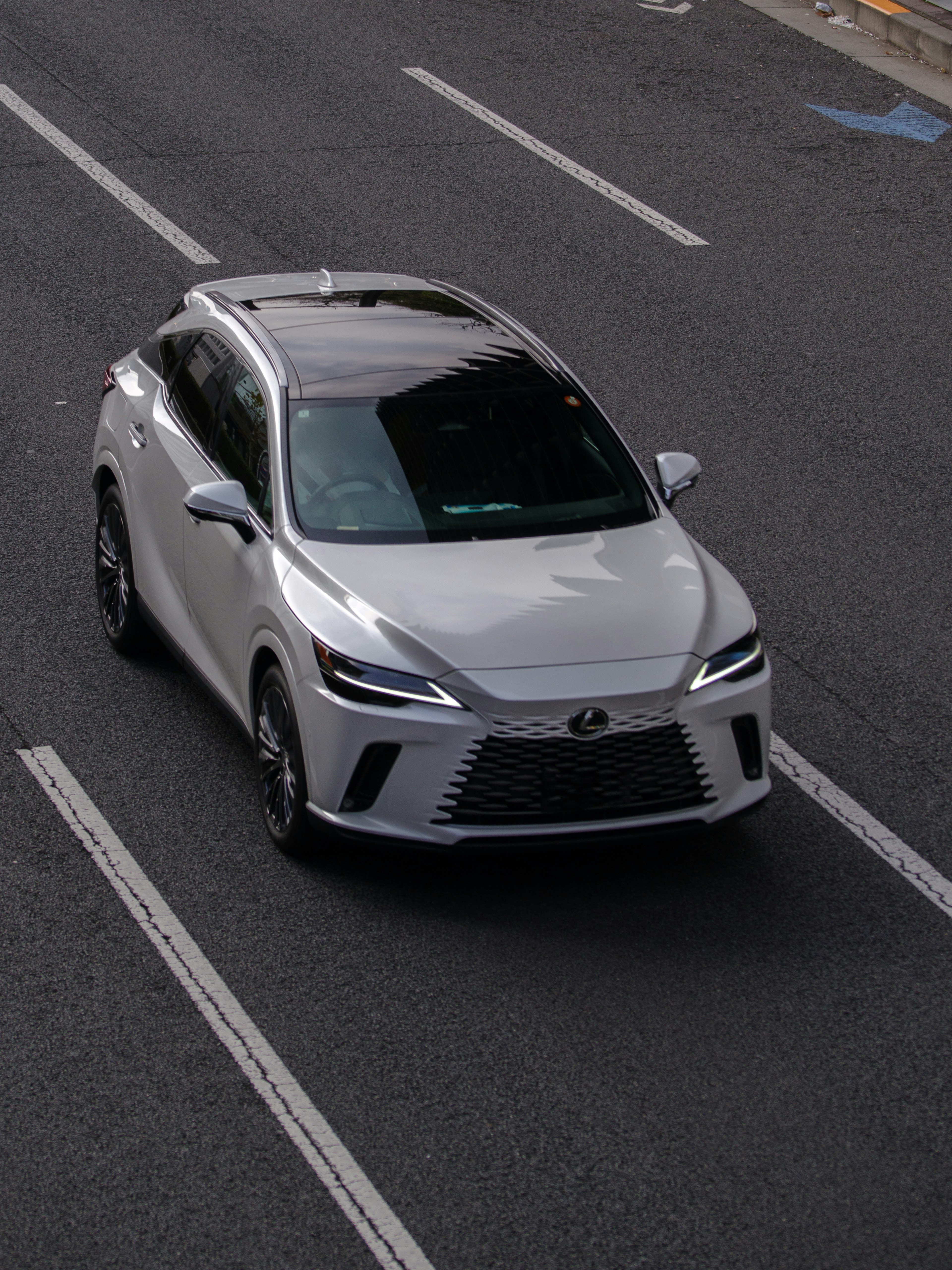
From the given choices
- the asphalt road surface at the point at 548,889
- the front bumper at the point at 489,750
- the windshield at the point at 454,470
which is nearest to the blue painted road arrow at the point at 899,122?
the asphalt road surface at the point at 548,889

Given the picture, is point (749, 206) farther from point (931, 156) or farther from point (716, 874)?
point (716, 874)

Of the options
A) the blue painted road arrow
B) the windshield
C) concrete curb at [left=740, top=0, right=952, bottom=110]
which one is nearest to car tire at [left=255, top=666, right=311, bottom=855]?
the windshield

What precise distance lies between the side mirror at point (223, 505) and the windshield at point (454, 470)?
21 cm

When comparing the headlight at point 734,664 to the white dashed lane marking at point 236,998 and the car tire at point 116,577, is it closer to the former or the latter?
the white dashed lane marking at point 236,998

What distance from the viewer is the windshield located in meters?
6.00

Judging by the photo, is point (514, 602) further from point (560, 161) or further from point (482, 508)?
point (560, 161)

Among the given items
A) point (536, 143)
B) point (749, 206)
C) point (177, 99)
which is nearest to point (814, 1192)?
point (749, 206)

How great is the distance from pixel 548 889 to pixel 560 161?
33.8 feet

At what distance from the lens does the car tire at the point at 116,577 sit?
23.7 ft

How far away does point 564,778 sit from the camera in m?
5.29

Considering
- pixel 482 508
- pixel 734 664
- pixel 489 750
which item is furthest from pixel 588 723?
pixel 482 508

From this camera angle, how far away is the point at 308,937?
17.9ft

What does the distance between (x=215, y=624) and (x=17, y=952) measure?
1605 millimetres

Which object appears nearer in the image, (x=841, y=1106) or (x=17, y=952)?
(x=841, y=1106)
